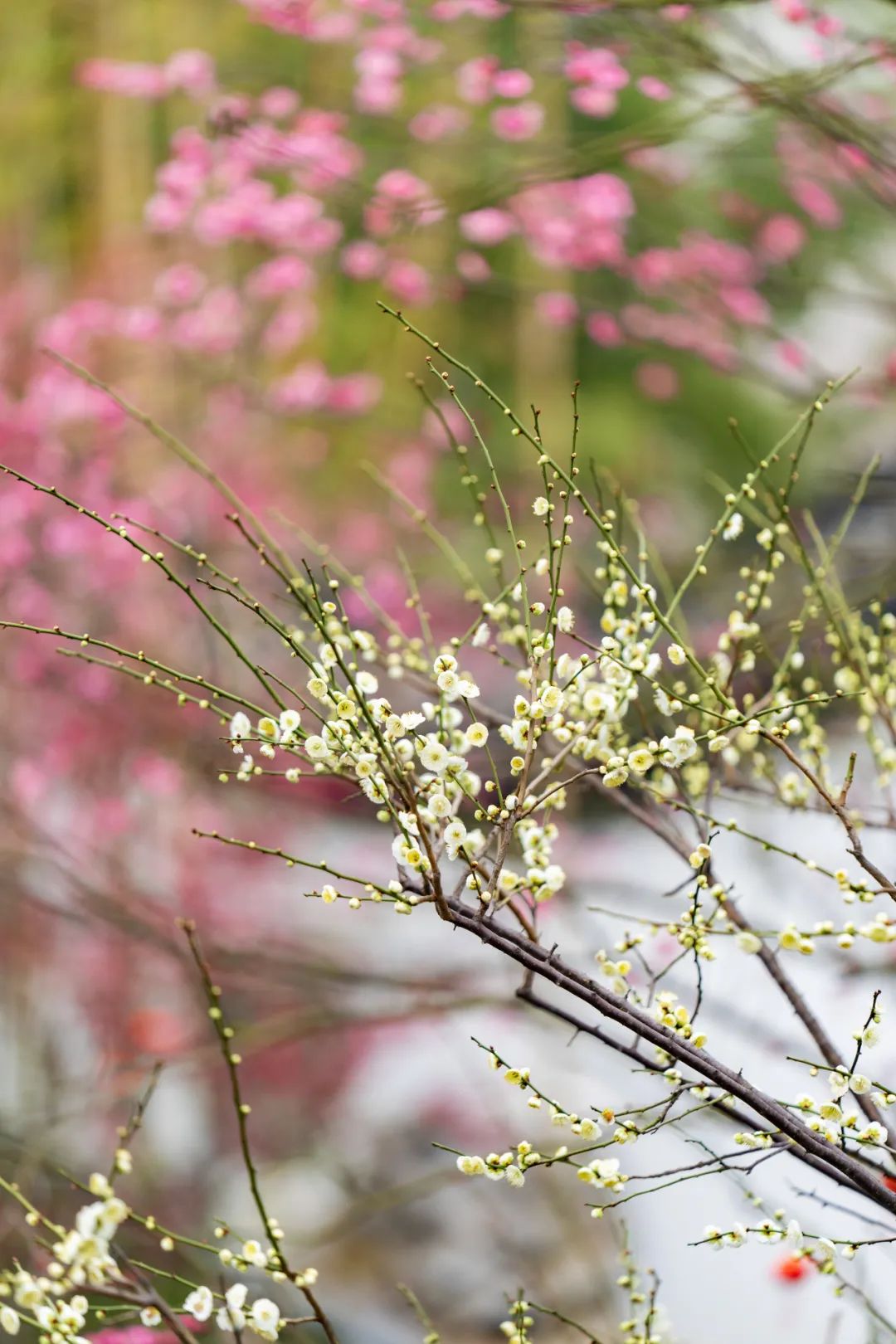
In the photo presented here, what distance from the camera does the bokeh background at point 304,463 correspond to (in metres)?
2.12

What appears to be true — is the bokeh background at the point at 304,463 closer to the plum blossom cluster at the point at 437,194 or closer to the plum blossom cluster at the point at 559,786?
the plum blossom cluster at the point at 437,194

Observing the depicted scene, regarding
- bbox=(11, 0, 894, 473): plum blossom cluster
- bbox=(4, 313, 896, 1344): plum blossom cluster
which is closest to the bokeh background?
bbox=(11, 0, 894, 473): plum blossom cluster

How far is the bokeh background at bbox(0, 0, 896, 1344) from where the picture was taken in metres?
2.12

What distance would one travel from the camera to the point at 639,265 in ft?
8.40

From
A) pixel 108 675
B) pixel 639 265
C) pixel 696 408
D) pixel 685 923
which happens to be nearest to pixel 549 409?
pixel 696 408

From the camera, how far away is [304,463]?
3719 millimetres

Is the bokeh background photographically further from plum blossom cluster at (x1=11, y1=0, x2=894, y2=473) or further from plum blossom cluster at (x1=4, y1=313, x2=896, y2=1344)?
plum blossom cluster at (x1=4, y1=313, x2=896, y2=1344)

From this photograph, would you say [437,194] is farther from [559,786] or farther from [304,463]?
[304,463]

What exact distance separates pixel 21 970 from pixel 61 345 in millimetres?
1571

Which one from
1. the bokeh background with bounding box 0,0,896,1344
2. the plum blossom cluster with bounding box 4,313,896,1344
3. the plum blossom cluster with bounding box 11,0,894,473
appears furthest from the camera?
the bokeh background with bounding box 0,0,896,1344

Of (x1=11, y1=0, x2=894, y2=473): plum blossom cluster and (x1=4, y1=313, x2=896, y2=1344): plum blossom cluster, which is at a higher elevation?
(x1=11, y1=0, x2=894, y2=473): plum blossom cluster

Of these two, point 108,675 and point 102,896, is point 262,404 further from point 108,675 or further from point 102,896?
point 102,896

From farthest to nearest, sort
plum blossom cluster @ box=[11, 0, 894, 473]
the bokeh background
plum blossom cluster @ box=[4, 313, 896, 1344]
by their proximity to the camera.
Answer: the bokeh background
plum blossom cluster @ box=[11, 0, 894, 473]
plum blossom cluster @ box=[4, 313, 896, 1344]

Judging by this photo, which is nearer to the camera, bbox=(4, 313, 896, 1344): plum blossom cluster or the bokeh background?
bbox=(4, 313, 896, 1344): plum blossom cluster
